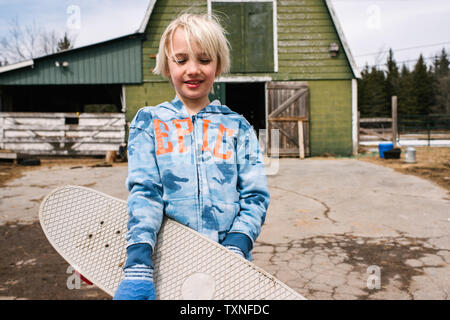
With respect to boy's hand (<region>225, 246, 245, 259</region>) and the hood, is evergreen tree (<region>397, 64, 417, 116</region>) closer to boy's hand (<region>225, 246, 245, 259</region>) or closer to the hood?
the hood

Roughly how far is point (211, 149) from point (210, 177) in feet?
0.35

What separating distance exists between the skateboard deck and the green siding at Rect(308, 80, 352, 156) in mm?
11101

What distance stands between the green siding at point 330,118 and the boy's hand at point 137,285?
11406 mm

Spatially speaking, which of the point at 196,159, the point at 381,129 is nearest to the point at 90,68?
the point at 196,159

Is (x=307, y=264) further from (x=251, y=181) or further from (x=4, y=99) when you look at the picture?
(x=4, y=99)

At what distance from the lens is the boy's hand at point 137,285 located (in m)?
1.11

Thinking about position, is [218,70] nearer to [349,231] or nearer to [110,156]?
[349,231]

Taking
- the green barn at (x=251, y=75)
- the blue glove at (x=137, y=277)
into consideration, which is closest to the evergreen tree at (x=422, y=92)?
the green barn at (x=251, y=75)

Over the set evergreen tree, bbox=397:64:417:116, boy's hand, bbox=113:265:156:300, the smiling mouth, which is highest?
evergreen tree, bbox=397:64:417:116

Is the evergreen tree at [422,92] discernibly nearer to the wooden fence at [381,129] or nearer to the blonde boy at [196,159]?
the wooden fence at [381,129]

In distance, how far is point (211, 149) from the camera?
141cm

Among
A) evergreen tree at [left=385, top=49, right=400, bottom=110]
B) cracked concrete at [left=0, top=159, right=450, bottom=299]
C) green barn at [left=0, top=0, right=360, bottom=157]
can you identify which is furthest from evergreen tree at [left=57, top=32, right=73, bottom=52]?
evergreen tree at [left=385, top=49, right=400, bottom=110]

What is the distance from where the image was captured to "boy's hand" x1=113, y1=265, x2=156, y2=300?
43.6 inches
